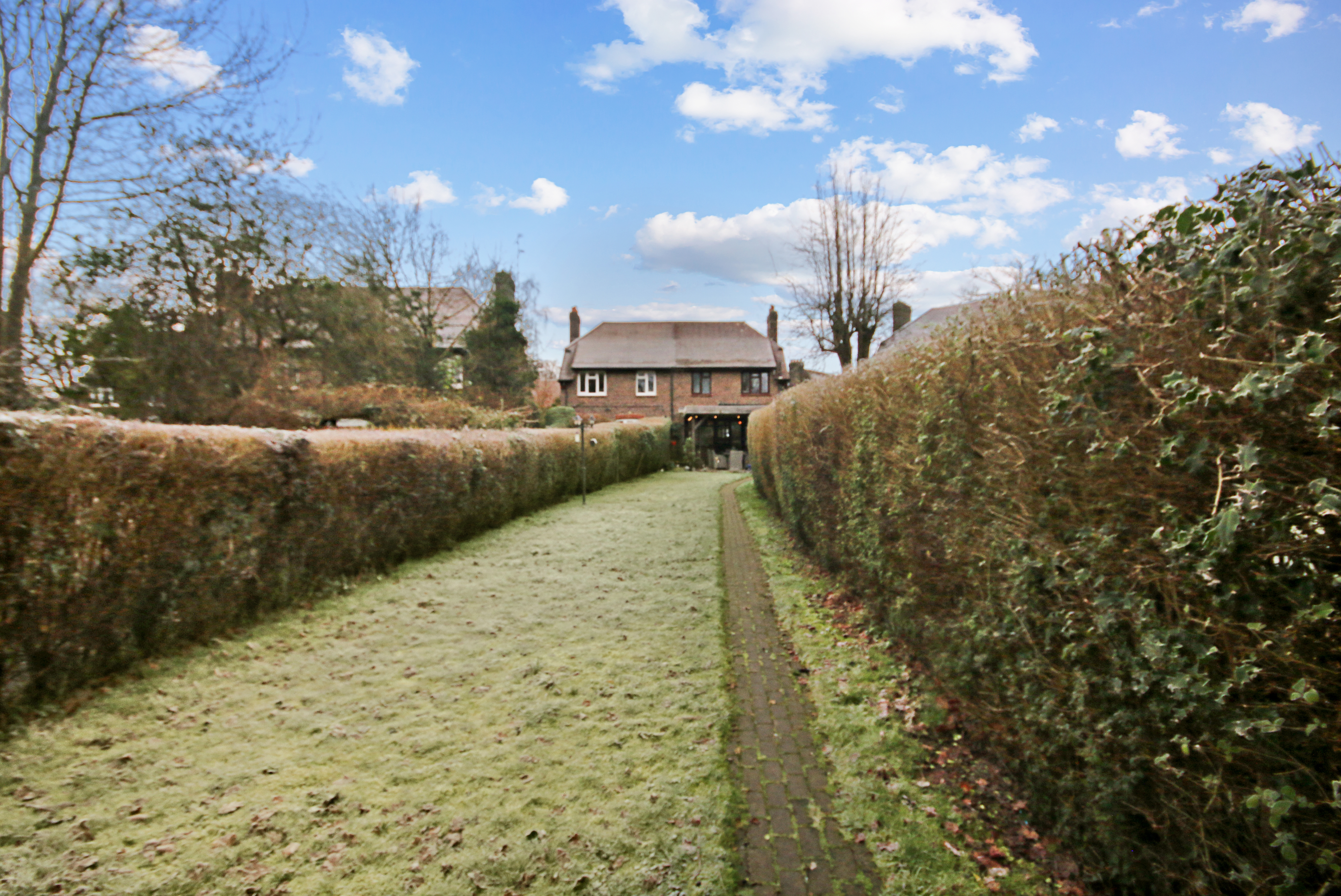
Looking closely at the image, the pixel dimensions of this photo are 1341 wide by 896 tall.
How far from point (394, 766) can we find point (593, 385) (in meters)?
38.6

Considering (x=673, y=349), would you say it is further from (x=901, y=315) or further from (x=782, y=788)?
(x=782, y=788)

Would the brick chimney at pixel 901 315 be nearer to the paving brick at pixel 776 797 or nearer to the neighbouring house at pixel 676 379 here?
the neighbouring house at pixel 676 379

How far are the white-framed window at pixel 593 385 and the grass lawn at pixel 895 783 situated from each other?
36278 millimetres

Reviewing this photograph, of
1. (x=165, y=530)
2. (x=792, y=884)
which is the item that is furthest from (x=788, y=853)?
(x=165, y=530)

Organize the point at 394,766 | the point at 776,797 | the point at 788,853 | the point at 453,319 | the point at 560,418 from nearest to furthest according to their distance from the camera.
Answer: the point at 788,853, the point at 776,797, the point at 394,766, the point at 560,418, the point at 453,319

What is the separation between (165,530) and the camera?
5281 millimetres

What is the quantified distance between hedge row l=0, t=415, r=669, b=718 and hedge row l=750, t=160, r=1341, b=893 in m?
5.73

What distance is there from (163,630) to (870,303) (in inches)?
1042

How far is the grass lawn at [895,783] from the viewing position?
2939 millimetres

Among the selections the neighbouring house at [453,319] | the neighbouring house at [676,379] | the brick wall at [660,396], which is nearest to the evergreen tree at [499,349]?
the neighbouring house at [453,319]

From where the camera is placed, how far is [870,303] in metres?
27.7

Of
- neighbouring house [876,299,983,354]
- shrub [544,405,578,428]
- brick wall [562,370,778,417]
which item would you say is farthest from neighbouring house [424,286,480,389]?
neighbouring house [876,299,983,354]

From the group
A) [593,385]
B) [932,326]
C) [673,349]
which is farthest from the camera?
[673,349]

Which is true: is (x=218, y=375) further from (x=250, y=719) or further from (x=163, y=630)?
(x=250, y=719)
